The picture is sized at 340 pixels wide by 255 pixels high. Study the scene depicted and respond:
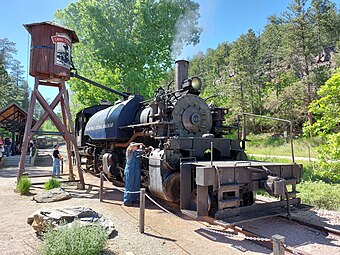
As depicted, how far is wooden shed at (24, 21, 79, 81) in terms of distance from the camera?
9.81 metres

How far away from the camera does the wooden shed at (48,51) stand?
386 inches

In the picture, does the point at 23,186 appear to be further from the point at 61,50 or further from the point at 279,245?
the point at 279,245

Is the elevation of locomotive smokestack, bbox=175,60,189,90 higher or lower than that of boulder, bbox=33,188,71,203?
higher

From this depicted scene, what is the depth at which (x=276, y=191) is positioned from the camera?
5.02 m

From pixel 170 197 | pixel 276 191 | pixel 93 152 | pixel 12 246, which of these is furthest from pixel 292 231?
pixel 93 152

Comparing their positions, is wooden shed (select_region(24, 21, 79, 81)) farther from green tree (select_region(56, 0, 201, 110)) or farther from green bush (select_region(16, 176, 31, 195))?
green tree (select_region(56, 0, 201, 110))

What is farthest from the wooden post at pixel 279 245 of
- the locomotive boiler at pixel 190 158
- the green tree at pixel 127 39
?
the green tree at pixel 127 39

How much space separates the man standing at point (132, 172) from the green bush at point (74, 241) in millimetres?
→ 3130

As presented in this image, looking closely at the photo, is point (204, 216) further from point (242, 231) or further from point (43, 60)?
point (43, 60)

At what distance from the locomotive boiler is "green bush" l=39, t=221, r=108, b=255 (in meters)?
1.86

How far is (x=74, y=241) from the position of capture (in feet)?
12.6

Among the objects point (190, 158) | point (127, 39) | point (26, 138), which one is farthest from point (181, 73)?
point (127, 39)

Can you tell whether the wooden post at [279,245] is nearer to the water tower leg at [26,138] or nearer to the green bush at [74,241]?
the green bush at [74,241]

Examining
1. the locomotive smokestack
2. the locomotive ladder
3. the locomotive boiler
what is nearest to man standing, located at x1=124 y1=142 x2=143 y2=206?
the locomotive boiler
